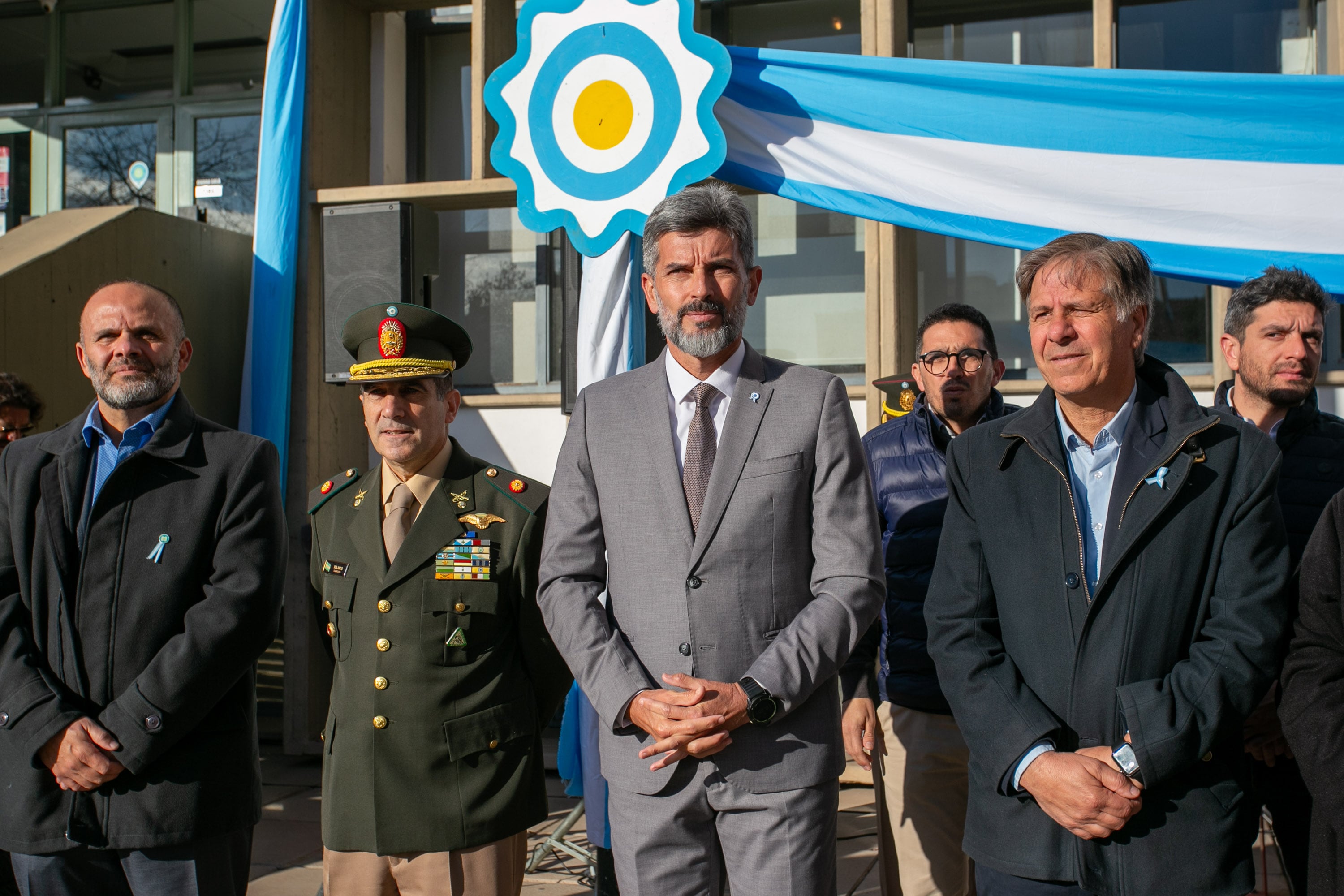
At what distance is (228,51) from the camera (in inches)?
283

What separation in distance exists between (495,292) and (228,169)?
6.67ft

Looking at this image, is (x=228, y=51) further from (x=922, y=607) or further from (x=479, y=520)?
(x=922, y=607)

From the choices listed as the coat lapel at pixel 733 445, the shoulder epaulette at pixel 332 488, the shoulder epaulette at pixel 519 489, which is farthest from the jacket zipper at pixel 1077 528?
the shoulder epaulette at pixel 332 488

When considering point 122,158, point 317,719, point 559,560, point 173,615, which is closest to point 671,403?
point 559,560

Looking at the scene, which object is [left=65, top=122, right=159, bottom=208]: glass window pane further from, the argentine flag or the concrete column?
the argentine flag

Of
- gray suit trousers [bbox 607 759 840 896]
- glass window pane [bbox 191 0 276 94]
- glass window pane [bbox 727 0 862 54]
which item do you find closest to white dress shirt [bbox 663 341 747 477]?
gray suit trousers [bbox 607 759 840 896]

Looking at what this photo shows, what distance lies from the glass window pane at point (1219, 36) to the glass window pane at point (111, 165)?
5657mm

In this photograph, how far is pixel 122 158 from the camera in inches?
285

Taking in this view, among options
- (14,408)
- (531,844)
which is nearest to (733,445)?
(531,844)

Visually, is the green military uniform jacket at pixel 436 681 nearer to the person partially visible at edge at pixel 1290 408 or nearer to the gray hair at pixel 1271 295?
the person partially visible at edge at pixel 1290 408

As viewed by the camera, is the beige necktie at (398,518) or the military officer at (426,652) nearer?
the military officer at (426,652)

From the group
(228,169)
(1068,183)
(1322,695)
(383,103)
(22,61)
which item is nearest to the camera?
(1322,695)

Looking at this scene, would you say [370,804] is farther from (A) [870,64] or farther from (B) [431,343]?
(A) [870,64]

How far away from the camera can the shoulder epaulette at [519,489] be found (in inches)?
110
